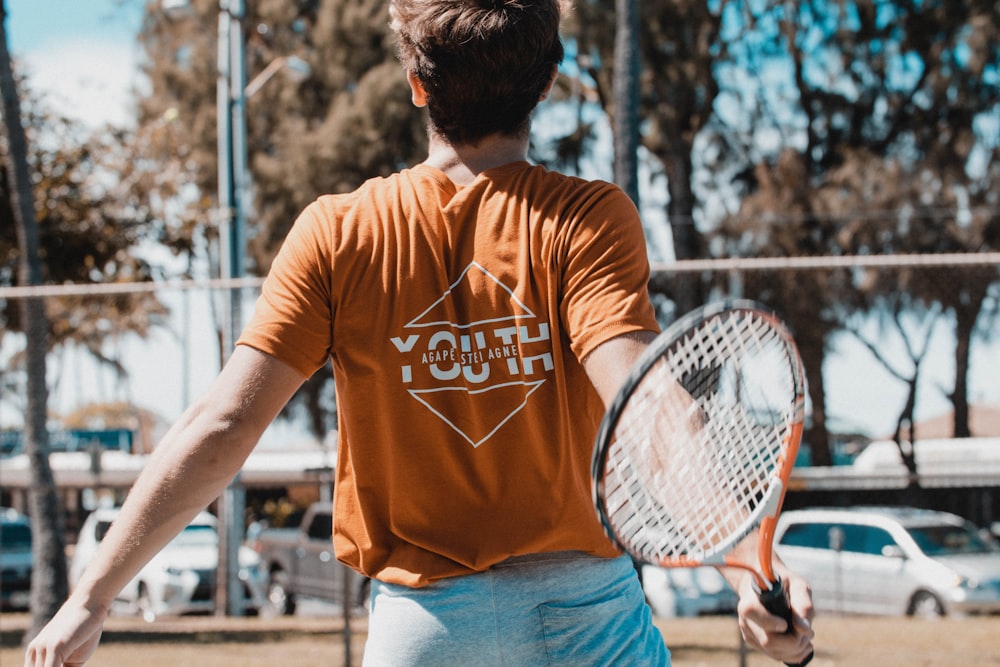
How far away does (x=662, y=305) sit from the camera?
11578mm

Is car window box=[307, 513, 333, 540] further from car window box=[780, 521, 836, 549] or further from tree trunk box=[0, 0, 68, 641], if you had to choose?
tree trunk box=[0, 0, 68, 641]

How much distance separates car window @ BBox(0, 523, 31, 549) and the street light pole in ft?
22.6

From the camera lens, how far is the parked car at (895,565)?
1290 centimetres

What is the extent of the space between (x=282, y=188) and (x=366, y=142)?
1.90 m

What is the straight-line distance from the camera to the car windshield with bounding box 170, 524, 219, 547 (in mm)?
15852

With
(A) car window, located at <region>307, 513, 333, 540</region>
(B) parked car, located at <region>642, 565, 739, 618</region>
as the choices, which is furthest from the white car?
(B) parked car, located at <region>642, 565, 739, 618</region>

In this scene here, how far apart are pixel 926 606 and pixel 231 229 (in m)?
9.09

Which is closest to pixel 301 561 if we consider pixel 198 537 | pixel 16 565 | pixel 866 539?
pixel 198 537

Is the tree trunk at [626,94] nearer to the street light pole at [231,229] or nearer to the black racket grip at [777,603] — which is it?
the street light pole at [231,229]

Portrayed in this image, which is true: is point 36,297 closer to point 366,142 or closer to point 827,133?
point 366,142

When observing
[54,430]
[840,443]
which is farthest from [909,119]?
[54,430]

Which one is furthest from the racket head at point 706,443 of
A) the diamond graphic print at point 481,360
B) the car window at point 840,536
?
the car window at point 840,536

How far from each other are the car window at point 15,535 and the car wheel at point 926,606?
12.6m

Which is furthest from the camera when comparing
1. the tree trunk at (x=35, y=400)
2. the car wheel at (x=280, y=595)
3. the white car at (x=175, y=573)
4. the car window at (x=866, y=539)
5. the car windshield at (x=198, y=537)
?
the car wheel at (x=280, y=595)
